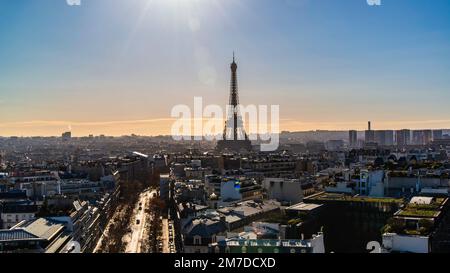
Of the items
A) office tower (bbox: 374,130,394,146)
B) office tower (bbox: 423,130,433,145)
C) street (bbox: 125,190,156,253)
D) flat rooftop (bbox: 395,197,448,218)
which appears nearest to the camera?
flat rooftop (bbox: 395,197,448,218)

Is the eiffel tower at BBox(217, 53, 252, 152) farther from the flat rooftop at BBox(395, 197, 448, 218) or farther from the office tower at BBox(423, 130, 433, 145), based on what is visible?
the flat rooftop at BBox(395, 197, 448, 218)

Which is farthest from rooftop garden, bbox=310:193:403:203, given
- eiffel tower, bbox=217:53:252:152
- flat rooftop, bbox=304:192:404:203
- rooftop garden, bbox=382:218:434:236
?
eiffel tower, bbox=217:53:252:152

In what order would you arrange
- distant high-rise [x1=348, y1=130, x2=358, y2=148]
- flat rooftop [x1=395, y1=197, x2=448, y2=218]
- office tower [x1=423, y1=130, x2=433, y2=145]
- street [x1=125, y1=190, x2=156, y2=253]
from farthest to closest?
office tower [x1=423, y1=130, x2=433, y2=145] → distant high-rise [x1=348, y1=130, x2=358, y2=148] → street [x1=125, y1=190, x2=156, y2=253] → flat rooftop [x1=395, y1=197, x2=448, y2=218]

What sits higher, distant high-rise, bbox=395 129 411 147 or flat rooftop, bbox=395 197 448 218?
distant high-rise, bbox=395 129 411 147

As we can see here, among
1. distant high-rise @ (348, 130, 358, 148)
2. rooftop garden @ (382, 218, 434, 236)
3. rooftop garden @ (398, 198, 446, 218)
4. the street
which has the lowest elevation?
the street

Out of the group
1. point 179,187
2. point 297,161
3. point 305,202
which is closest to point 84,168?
point 179,187

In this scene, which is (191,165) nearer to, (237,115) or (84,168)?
(84,168)

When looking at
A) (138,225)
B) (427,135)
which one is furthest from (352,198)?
(427,135)

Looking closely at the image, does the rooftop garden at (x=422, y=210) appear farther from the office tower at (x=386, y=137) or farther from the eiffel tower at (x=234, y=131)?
the office tower at (x=386, y=137)
